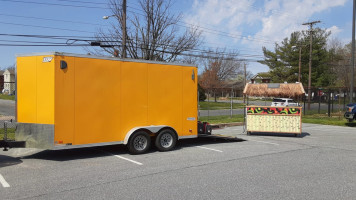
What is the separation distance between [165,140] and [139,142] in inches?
36.6

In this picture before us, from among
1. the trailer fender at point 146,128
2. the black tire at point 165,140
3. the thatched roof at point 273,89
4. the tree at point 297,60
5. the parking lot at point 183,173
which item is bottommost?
the parking lot at point 183,173

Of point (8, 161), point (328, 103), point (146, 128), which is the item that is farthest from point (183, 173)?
point (328, 103)

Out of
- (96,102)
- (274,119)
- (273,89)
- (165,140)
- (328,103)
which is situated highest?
(273,89)

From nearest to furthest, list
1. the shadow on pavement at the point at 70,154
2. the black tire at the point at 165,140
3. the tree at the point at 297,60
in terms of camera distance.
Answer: the shadow on pavement at the point at 70,154
the black tire at the point at 165,140
the tree at the point at 297,60

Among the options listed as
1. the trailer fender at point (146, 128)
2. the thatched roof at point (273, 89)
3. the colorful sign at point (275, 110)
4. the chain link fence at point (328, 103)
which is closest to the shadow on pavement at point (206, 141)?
the trailer fender at point (146, 128)

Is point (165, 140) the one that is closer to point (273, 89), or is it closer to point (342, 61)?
point (273, 89)

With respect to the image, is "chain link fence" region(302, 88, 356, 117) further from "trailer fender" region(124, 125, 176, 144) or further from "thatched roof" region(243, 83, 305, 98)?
→ "trailer fender" region(124, 125, 176, 144)

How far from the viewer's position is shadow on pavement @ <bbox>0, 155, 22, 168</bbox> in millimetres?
7280

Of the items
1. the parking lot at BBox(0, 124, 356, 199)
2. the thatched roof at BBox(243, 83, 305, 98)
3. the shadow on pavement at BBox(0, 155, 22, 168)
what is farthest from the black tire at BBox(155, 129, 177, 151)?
the thatched roof at BBox(243, 83, 305, 98)

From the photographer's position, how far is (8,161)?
761cm

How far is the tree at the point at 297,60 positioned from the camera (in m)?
48.7

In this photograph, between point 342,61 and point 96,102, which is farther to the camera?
point 342,61

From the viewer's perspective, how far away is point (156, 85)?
29.3 feet

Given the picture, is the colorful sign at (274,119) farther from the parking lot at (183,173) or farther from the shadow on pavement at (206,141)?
the parking lot at (183,173)
